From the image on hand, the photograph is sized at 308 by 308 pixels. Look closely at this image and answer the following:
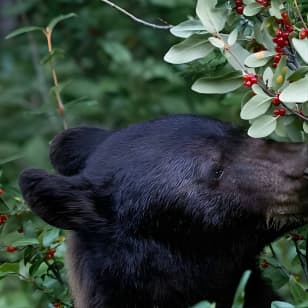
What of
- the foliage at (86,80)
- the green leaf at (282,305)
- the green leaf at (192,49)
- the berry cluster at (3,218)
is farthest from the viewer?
the foliage at (86,80)

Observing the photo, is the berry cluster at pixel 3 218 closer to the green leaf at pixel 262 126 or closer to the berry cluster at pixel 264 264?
the berry cluster at pixel 264 264

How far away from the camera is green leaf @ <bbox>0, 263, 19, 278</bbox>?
482cm

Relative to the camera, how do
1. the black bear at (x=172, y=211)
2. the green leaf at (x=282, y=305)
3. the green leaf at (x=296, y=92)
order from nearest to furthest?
the green leaf at (x=282, y=305)
the green leaf at (x=296, y=92)
the black bear at (x=172, y=211)

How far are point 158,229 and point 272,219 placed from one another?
424mm

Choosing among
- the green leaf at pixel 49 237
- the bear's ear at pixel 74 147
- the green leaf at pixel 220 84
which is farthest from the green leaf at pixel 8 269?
the green leaf at pixel 220 84

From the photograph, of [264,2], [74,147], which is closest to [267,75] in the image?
[264,2]

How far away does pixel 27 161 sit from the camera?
9.04 m

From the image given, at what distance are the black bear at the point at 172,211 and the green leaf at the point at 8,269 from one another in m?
0.25

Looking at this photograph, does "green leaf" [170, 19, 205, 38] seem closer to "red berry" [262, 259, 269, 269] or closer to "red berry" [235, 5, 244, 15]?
"red berry" [235, 5, 244, 15]

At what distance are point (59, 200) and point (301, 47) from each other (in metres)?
1.05

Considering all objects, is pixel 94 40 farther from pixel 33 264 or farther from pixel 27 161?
pixel 33 264

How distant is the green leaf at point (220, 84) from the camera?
472 centimetres

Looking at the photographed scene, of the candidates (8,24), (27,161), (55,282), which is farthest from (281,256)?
(8,24)

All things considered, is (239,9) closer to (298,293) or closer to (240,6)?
(240,6)
